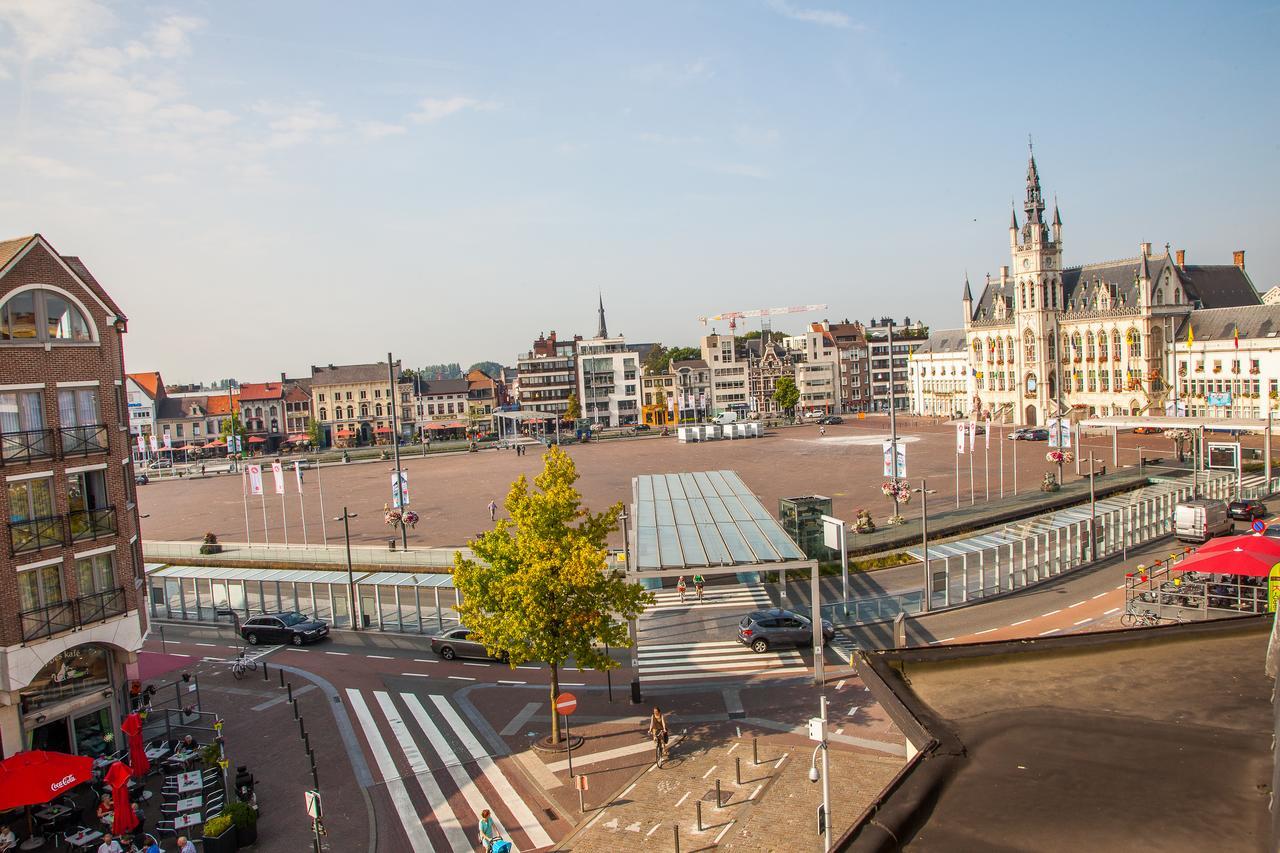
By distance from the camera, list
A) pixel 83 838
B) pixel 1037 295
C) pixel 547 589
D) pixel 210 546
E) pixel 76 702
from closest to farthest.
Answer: pixel 83 838 → pixel 547 589 → pixel 76 702 → pixel 210 546 → pixel 1037 295

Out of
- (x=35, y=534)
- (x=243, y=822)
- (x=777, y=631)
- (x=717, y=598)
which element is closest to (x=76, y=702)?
(x=35, y=534)

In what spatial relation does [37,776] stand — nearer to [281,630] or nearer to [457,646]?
[457,646]

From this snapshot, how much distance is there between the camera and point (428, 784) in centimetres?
1958

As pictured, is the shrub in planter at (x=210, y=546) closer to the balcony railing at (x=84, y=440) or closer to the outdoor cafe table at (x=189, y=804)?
the balcony railing at (x=84, y=440)

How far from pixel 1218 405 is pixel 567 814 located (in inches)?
3506

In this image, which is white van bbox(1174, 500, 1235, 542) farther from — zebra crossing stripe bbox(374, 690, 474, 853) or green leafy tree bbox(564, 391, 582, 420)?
green leafy tree bbox(564, 391, 582, 420)

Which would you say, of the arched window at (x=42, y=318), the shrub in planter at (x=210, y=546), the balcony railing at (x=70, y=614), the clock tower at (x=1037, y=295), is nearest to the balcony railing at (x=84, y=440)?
the arched window at (x=42, y=318)

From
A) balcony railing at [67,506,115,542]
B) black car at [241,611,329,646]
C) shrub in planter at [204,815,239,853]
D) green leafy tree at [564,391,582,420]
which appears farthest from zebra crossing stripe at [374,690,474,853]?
green leafy tree at [564,391,582,420]

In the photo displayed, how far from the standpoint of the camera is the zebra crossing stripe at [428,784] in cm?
1697

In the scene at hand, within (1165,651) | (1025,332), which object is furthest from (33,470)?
(1025,332)

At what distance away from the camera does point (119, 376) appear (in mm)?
24594

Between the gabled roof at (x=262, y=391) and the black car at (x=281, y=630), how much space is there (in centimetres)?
11083

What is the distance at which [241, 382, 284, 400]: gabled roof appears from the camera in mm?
134750

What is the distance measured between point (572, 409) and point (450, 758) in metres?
117
